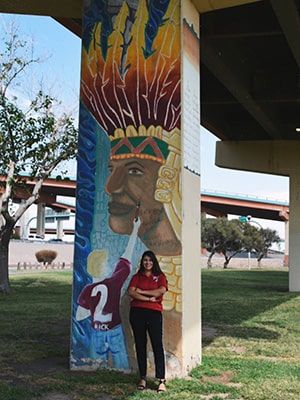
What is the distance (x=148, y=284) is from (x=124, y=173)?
1.90 metres

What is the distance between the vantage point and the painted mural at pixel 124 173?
7.96 metres

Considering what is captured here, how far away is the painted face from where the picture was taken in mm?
8086

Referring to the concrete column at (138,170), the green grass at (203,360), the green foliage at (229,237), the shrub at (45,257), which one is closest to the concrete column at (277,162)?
the green grass at (203,360)

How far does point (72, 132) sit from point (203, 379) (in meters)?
14.2

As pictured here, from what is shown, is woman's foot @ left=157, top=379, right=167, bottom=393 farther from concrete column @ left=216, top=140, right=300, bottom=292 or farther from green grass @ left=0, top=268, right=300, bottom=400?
concrete column @ left=216, top=140, right=300, bottom=292

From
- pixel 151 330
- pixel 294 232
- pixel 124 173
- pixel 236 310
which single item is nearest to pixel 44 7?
pixel 124 173

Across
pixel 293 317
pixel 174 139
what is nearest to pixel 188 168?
pixel 174 139

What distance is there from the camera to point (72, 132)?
20516 mm

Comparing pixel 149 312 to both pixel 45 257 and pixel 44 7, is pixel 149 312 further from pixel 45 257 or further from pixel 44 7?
pixel 45 257

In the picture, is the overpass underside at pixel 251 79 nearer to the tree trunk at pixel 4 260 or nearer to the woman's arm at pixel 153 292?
the woman's arm at pixel 153 292

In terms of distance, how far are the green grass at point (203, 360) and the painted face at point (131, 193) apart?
206 centimetres

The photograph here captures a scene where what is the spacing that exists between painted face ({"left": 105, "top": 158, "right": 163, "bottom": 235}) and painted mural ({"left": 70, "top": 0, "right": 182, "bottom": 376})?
0.01 meters

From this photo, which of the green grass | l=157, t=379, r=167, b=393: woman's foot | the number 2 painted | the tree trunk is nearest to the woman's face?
the number 2 painted

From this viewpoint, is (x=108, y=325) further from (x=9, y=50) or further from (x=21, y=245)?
(x=21, y=245)
